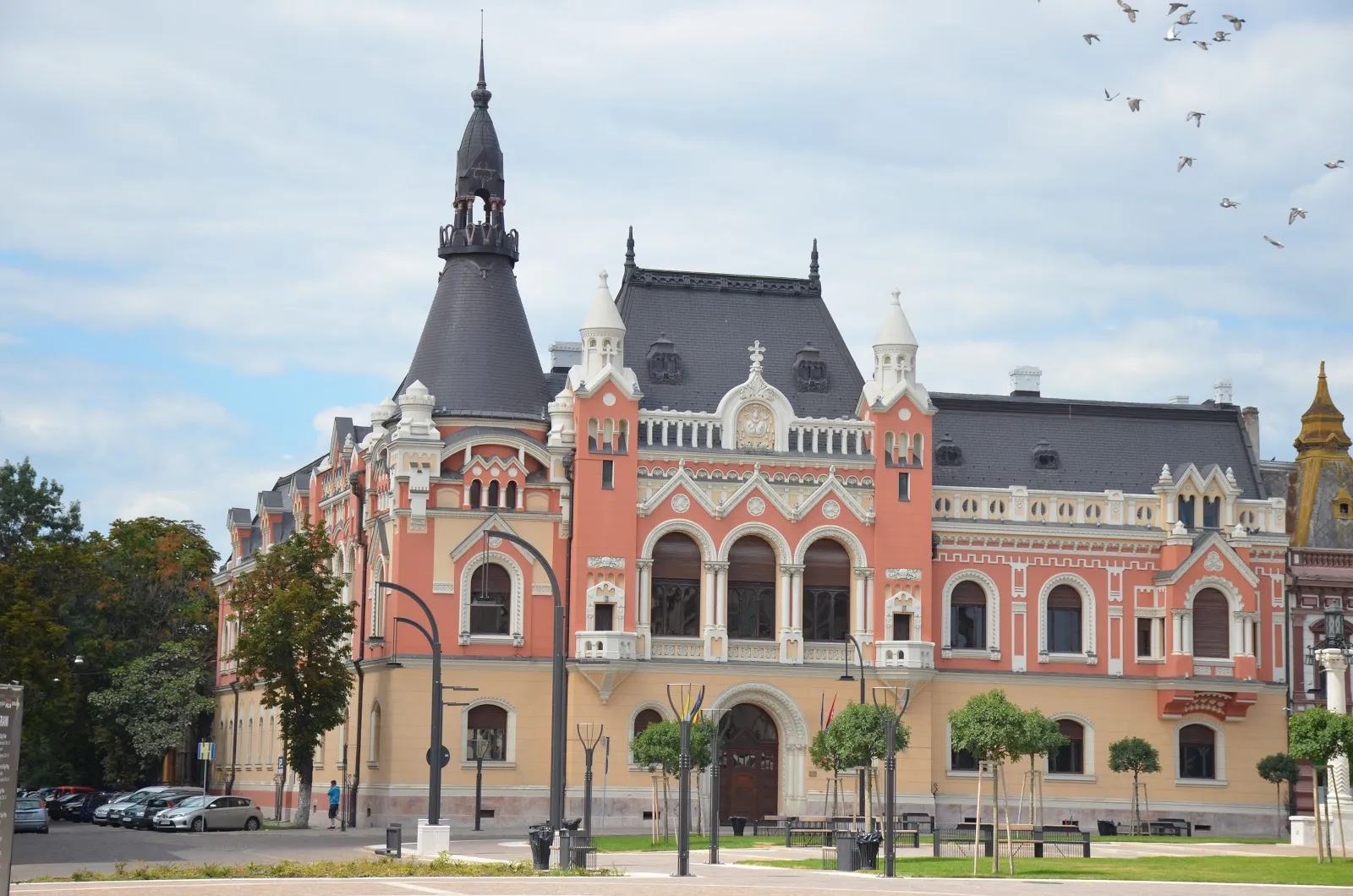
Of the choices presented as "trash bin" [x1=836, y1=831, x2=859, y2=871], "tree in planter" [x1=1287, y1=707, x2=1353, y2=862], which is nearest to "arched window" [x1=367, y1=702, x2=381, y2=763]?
"trash bin" [x1=836, y1=831, x2=859, y2=871]

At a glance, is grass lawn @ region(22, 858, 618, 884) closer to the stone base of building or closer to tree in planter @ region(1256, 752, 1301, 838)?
the stone base of building

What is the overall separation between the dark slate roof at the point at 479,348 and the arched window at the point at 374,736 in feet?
34.7

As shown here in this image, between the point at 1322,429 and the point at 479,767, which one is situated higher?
the point at 1322,429

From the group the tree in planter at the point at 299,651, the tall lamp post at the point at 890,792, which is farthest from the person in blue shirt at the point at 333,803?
the tall lamp post at the point at 890,792

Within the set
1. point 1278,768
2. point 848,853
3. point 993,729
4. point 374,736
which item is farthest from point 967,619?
point 848,853

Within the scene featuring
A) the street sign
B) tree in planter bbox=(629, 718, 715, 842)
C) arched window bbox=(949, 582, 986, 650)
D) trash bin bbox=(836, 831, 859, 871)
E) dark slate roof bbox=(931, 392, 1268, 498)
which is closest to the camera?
the street sign

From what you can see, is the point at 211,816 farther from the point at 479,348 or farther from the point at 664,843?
the point at 664,843

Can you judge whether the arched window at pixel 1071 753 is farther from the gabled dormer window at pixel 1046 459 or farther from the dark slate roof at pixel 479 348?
the dark slate roof at pixel 479 348

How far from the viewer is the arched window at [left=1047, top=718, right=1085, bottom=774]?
70750 millimetres

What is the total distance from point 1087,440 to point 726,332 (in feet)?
46.5

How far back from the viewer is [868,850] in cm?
4375

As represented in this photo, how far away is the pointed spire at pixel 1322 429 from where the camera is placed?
7706cm

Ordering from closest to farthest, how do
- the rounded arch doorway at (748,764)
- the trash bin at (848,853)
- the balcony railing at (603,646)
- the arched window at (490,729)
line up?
the trash bin at (848,853)
the balcony railing at (603,646)
the arched window at (490,729)
the rounded arch doorway at (748,764)

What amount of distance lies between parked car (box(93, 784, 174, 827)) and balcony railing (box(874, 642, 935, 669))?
26899mm
